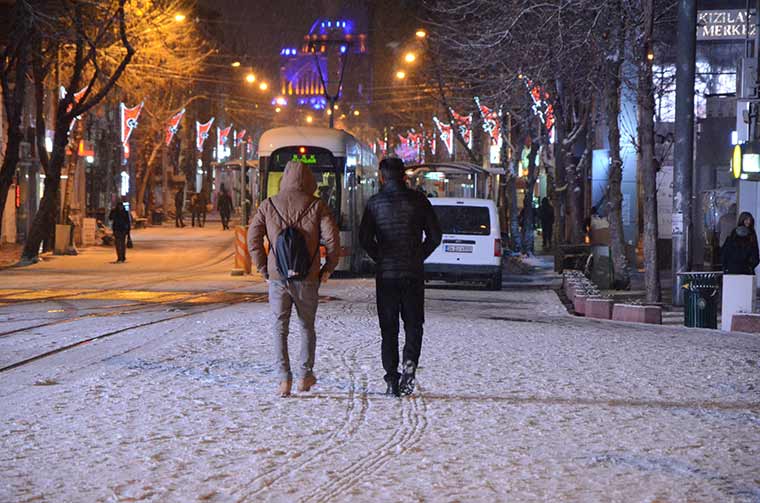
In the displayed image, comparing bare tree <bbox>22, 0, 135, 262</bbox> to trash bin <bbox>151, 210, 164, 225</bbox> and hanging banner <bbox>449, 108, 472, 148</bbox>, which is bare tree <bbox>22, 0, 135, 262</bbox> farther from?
trash bin <bbox>151, 210, 164, 225</bbox>

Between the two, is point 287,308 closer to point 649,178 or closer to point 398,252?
point 398,252

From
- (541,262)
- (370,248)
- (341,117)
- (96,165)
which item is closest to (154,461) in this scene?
(370,248)

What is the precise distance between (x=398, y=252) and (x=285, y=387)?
1365mm

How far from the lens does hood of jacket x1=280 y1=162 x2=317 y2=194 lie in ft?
31.0

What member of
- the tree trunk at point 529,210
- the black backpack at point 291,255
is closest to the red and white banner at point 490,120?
the tree trunk at point 529,210

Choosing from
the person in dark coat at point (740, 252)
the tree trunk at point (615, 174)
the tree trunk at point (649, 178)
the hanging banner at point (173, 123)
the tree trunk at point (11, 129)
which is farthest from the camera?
the hanging banner at point (173, 123)

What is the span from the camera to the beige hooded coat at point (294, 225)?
30.5 feet

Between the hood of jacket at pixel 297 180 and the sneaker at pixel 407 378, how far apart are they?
5.11 feet

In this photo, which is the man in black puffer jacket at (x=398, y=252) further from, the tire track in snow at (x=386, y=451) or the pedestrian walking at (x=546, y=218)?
the pedestrian walking at (x=546, y=218)

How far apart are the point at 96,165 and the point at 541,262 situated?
32.0 meters

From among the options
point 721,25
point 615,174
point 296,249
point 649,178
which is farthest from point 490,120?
point 296,249

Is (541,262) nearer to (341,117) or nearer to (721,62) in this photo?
(721,62)

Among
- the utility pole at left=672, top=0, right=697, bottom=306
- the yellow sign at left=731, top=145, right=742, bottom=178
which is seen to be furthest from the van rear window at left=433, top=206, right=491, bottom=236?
the yellow sign at left=731, top=145, right=742, bottom=178

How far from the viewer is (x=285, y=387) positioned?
942cm
